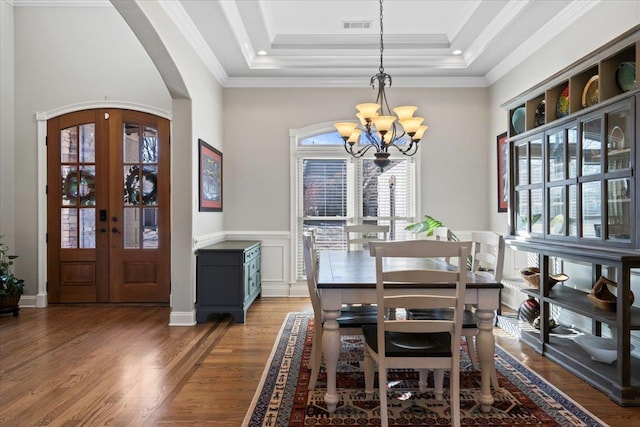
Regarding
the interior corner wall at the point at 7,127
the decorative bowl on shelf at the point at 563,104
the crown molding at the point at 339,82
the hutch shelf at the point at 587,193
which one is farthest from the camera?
the crown molding at the point at 339,82

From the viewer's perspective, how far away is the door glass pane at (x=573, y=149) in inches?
118

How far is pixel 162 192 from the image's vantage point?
16.4 feet

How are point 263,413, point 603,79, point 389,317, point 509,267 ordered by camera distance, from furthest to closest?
point 509,267 < point 389,317 < point 603,79 < point 263,413

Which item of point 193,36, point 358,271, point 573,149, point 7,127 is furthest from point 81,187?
point 573,149

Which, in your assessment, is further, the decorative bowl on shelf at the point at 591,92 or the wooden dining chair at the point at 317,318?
the decorative bowl on shelf at the point at 591,92

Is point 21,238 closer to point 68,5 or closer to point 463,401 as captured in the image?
point 68,5

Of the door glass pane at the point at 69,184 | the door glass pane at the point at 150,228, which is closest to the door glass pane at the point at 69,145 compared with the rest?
the door glass pane at the point at 69,184

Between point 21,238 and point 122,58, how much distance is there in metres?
2.54

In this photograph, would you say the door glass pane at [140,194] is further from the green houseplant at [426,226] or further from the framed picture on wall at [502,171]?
the framed picture on wall at [502,171]

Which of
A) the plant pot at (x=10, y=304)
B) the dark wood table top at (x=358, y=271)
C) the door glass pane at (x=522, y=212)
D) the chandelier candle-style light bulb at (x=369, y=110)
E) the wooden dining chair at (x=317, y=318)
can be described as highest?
the chandelier candle-style light bulb at (x=369, y=110)

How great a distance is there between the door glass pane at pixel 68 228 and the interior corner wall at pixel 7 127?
56 centimetres

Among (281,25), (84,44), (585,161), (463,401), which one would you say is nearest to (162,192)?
(84,44)

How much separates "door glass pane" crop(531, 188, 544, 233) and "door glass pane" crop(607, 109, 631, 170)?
2.81ft

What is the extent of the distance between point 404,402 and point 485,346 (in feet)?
1.97
